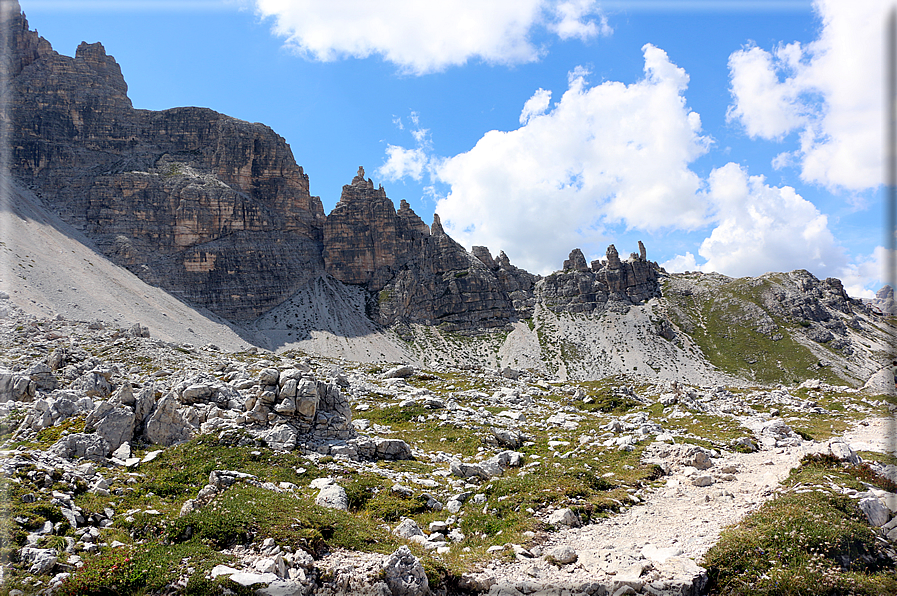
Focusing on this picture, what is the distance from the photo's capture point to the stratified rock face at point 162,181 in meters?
141

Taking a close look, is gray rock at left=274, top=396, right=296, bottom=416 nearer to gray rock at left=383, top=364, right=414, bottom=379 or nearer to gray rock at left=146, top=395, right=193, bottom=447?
gray rock at left=146, top=395, right=193, bottom=447

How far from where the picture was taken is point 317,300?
161000mm

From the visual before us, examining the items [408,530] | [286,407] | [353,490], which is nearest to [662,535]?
[408,530]

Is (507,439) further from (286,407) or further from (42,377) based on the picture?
(42,377)

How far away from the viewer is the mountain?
137750 millimetres

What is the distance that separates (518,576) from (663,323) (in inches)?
6515

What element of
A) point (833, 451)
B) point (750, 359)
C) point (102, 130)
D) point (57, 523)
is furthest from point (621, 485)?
point (102, 130)

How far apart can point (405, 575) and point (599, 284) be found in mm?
177192

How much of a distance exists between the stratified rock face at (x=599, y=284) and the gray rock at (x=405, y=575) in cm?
16848

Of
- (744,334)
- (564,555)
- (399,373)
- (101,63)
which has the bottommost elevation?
(564,555)

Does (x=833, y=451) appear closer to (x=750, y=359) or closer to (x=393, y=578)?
(x=393, y=578)

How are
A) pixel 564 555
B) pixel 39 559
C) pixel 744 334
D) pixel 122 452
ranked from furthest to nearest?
pixel 744 334 → pixel 122 452 → pixel 564 555 → pixel 39 559

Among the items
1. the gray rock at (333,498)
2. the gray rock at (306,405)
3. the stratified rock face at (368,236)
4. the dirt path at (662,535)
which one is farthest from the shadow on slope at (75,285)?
the dirt path at (662,535)

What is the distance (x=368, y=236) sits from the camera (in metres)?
180
